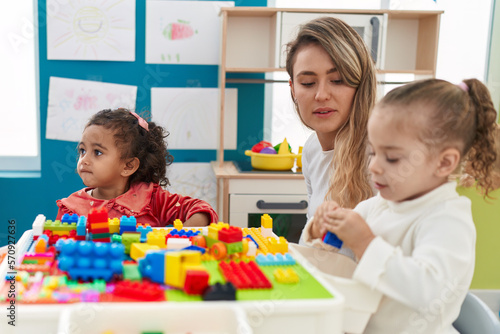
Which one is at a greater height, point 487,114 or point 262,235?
point 487,114

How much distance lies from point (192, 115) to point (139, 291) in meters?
2.04

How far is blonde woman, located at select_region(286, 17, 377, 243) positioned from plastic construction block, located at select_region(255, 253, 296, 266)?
0.36 meters

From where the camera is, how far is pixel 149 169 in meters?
1.57

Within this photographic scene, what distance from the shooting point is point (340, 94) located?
1160mm

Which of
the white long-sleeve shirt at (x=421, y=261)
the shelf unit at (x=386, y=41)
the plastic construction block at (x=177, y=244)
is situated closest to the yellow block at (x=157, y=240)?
the plastic construction block at (x=177, y=244)

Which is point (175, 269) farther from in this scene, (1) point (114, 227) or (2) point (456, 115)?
(2) point (456, 115)

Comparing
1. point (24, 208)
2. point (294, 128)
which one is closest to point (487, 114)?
point (294, 128)

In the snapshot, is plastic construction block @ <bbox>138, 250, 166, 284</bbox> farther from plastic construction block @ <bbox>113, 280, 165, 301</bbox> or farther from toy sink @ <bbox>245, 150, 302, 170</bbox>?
toy sink @ <bbox>245, 150, 302, 170</bbox>

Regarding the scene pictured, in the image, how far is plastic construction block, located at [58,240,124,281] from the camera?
689 mm

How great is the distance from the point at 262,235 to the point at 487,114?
0.46 metres

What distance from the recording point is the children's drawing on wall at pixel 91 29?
2.48 meters

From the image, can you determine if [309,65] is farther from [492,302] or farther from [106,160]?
[492,302]

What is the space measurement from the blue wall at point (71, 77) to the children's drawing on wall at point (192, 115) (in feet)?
0.14

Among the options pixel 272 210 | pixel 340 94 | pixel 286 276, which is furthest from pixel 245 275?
pixel 272 210
